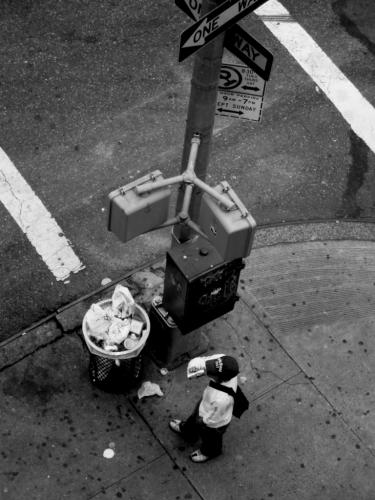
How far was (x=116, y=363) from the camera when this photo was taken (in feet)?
24.1

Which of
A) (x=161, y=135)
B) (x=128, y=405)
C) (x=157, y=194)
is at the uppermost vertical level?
(x=157, y=194)

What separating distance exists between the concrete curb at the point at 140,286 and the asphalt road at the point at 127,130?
141 millimetres

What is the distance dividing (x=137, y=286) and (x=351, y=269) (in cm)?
235

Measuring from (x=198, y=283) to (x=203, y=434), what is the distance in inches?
51.9

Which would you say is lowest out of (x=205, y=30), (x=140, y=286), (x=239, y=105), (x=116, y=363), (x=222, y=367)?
(x=140, y=286)

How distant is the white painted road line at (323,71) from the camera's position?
10.5 meters

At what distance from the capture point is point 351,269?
29.5ft

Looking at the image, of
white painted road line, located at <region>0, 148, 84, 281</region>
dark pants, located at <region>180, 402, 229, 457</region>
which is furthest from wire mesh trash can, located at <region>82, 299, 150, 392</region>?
white painted road line, located at <region>0, 148, 84, 281</region>

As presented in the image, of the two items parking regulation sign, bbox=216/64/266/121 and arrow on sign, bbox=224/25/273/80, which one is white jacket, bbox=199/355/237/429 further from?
arrow on sign, bbox=224/25/273/80

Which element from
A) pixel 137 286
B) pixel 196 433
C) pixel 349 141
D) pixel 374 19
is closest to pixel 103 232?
pixel 137 286

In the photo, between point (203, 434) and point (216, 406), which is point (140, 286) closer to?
point (203, 434)

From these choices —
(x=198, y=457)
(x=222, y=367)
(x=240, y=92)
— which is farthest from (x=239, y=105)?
(x=198, y=457)

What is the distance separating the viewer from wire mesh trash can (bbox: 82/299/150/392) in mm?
7155

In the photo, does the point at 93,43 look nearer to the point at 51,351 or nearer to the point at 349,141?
the point at 349,141
